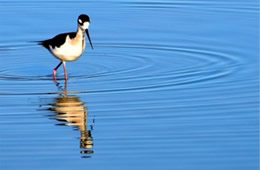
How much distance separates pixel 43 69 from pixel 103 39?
2.54 m

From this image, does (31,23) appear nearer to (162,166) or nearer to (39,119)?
(39,119)

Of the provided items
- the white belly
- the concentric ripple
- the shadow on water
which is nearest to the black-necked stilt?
the white belly

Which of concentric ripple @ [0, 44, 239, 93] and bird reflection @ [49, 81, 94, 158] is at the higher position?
concentric ripple @ [0, 44, 239, 93]

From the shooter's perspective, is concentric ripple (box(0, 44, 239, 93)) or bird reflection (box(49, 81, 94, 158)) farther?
concentric ripple (box(0, 44, 239, 93))

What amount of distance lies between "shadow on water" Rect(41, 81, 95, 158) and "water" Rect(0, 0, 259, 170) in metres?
0.02

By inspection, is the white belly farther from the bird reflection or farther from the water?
the bird reflection

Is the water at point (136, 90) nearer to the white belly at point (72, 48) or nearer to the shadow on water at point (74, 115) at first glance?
the shadow on water at point (74, 115)

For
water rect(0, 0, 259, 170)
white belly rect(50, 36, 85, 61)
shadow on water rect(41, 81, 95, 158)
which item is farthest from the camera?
white belly rect(50, 36, 85, 61)

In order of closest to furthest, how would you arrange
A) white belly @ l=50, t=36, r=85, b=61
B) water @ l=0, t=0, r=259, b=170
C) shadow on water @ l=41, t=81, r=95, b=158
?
water @ l=0, t=0, r=259, b=170, shadow on water @ l=41, t=81, r=95, b=158, white belly @ l=50, t=36, r=85, b=61

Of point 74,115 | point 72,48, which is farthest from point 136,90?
point 72,48

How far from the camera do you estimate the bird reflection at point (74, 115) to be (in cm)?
1089

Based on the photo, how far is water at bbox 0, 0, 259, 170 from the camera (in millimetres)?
10391

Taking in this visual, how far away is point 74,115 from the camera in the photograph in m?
12.2

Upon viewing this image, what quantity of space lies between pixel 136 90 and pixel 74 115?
1.60 meters
